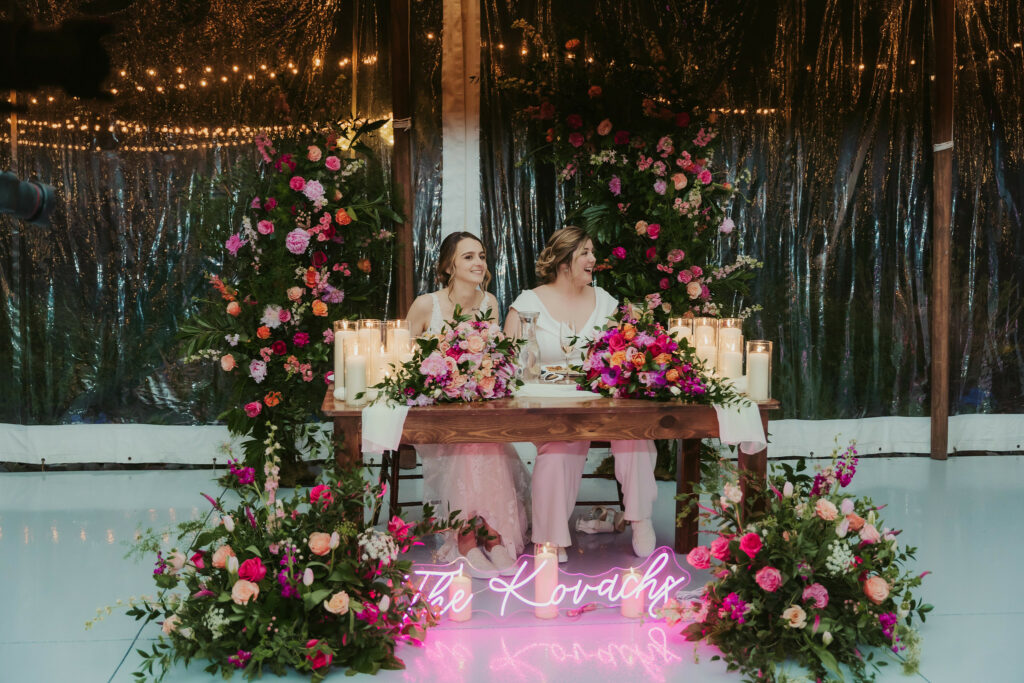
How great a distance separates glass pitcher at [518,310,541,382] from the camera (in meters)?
3.64

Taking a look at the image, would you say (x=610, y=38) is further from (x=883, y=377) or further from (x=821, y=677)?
(x=821, y=677)

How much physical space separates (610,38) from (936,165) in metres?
2.38

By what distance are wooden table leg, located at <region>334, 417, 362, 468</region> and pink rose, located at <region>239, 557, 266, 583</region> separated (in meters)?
0.54

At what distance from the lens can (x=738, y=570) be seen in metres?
3.03

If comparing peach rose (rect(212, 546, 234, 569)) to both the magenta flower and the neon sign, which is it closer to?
the neon sign

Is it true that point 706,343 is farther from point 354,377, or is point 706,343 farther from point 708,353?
point 354,377

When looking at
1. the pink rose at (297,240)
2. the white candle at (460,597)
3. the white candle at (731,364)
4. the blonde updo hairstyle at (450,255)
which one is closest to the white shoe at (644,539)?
the white candle at (731,364)

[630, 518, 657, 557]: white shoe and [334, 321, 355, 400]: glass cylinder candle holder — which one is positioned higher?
[334, 321, 355, 400]: glass cylinder candle holder

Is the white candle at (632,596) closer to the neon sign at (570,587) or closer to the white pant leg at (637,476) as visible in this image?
the neon sign at (570,587)

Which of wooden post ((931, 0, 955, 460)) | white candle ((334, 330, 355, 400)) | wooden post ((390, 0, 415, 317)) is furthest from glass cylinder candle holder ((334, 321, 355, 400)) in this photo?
wooden post ((931, 0, 955, 460))

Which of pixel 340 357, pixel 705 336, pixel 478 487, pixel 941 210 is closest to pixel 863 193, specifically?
pixel 941 210

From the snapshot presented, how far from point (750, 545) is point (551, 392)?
99 centimetres

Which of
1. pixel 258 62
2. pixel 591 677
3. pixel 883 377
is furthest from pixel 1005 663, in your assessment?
pixel 258 62

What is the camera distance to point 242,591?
2775mm
